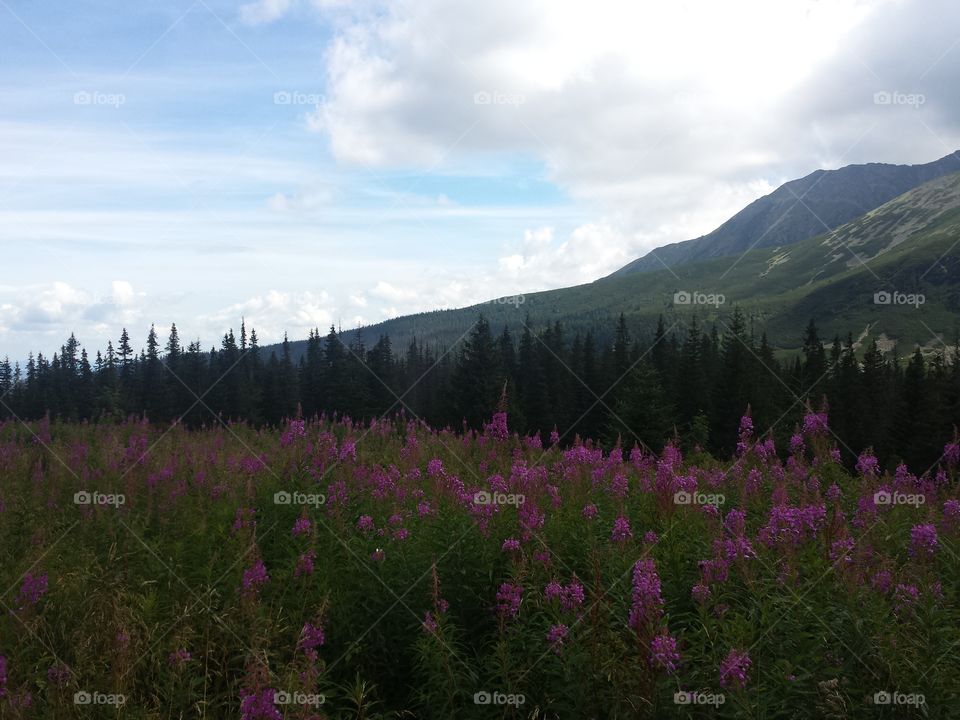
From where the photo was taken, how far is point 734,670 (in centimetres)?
365

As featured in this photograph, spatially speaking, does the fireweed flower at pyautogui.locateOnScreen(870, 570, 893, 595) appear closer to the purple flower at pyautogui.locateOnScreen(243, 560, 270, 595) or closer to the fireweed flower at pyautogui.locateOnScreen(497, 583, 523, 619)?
the fireweed flower at pyautogui.locateOnScreen(497, 583, 523, 619)

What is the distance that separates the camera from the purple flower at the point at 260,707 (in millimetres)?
3500

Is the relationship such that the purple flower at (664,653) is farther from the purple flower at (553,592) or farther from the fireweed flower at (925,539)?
the fireweed flower at (925,539)

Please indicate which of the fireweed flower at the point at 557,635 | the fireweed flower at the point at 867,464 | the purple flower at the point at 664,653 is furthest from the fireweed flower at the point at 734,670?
the fireweed flower at the point at 867,464

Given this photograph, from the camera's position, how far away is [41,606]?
5.78 meters

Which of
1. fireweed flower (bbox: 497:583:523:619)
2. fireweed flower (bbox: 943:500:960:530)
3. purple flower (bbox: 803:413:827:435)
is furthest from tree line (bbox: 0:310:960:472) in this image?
fireweed flower (bbox: 497:583:523:619)

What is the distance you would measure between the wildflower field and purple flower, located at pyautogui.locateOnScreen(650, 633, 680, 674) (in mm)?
14

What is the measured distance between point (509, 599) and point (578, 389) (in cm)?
5977

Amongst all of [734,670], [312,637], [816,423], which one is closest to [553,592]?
[734,670]

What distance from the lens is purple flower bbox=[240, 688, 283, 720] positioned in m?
3.50

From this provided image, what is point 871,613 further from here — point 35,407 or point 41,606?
point 35,407

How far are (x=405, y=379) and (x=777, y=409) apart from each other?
49.3 metres

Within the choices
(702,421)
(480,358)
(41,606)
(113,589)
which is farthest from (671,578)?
(480,358)

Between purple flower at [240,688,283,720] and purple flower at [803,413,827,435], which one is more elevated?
purple flower at [803,413,827,435]
